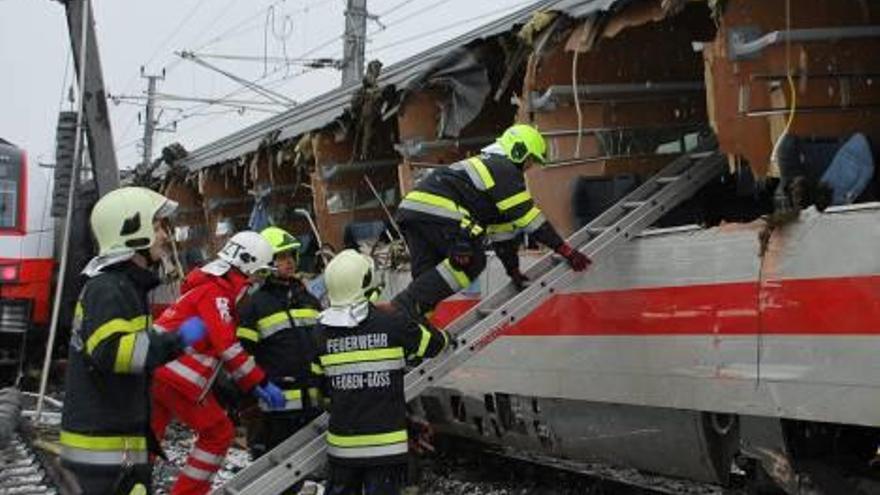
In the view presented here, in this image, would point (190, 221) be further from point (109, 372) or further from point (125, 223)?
point (109, 372)

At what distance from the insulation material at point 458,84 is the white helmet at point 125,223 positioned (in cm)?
356

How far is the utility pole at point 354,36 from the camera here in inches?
736

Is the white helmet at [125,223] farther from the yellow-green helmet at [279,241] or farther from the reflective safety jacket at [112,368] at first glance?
the yellow-green helmet at [279,241]

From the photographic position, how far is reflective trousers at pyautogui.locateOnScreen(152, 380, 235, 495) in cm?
552

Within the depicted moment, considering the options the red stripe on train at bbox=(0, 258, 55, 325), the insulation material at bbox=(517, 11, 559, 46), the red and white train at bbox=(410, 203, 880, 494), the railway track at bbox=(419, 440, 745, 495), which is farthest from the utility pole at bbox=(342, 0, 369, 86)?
the red and white train at bbox=(410, 203, 880, 494)

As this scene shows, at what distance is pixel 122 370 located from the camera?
3508 mm

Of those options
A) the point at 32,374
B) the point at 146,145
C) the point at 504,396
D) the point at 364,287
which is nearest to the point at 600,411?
the point at 504,396

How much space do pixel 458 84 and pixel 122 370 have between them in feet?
13.2

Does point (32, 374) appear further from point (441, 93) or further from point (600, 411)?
point (600, 411)

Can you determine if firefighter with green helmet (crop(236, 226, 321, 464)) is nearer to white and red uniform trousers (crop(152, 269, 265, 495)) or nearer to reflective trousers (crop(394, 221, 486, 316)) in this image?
white and red uniform trousers (crop(152, 269, 265, 495))

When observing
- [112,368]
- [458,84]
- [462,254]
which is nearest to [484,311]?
[462,254]

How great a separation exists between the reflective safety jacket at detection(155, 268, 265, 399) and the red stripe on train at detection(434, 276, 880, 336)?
1.64 m

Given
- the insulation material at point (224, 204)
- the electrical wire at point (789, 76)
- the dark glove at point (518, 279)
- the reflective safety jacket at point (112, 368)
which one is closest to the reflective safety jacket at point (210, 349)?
the dark glove at point (518, 279)

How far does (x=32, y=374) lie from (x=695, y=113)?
416 inches
